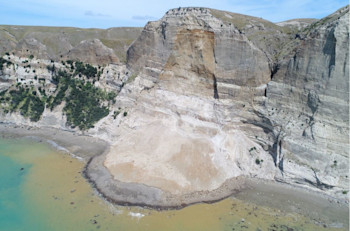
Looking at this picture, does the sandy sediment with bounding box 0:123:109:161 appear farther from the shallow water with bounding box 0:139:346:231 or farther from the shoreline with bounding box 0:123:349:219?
the shallow water with bounding box 0:139:346:231

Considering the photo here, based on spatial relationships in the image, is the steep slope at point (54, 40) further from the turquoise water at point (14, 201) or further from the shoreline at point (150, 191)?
the turquoise water at point (14, 201)

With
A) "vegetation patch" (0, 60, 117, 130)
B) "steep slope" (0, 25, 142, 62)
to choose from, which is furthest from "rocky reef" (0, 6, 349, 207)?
"steep slope" (0, 25, 142, 62)

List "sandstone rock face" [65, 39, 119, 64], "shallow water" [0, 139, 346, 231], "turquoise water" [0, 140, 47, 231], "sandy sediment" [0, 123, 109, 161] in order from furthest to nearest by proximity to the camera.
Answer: "sandstone rock face" [65, 39, 119, 64] < "sandy sediment" [0, 123, 109, 161] < "shallow water" [0, 139, 346, 231] < "turquoise water" [0, 140, 47, 231]

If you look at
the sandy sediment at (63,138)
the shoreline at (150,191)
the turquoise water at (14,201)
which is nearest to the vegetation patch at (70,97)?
the sandy sediment at (63,138)

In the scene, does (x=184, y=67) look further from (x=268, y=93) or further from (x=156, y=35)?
(x=268, y=93)

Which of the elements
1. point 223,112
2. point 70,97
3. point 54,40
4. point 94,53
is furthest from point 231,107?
point 54,40
